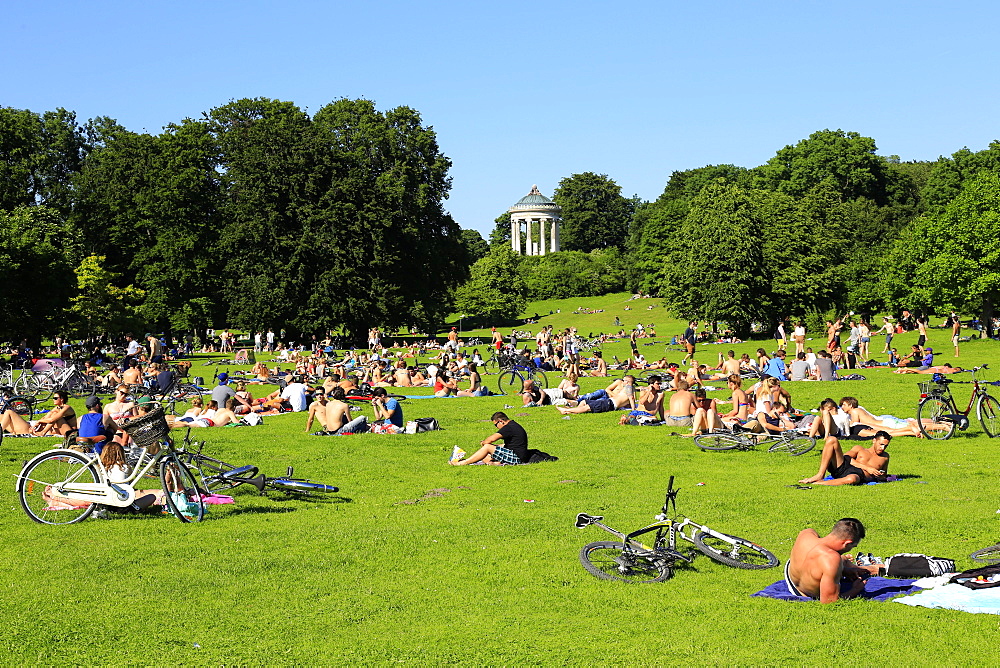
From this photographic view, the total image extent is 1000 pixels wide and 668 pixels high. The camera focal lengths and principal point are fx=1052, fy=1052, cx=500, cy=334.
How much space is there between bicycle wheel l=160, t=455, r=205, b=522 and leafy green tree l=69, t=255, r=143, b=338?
144 ft

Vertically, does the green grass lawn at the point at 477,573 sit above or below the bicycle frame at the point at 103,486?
below

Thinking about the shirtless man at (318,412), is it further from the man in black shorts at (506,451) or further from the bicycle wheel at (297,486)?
the bicycle wheel at (297,486)

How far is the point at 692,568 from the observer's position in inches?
390

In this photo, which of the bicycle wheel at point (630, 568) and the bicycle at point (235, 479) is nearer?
the bicycle wheel at point (630, 568)

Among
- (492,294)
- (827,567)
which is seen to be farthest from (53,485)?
(492,294)

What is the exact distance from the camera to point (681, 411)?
2123 centimetres

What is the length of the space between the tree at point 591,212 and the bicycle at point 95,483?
132 metres

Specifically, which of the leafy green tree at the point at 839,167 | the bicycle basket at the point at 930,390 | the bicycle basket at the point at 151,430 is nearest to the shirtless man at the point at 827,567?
the bicycle basket at the point at 151,430

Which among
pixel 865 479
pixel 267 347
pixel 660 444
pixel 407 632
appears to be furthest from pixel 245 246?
pixel 407 632

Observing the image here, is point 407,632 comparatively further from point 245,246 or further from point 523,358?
point 245,246

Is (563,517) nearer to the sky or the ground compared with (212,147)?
nearer to the ground

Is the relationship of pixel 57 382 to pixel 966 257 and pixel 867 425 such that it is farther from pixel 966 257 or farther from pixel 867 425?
pixel 966 257

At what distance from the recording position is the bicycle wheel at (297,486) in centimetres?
1377

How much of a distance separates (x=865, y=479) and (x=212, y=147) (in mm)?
59029
